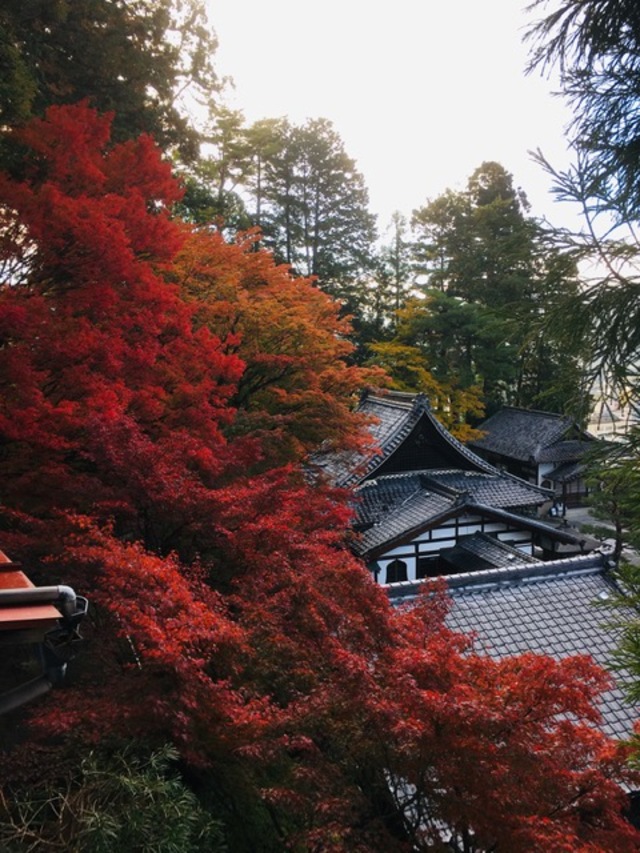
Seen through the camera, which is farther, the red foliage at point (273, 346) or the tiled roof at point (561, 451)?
the tiled roof at point (561, 451)

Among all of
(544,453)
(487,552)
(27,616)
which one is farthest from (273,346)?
(544,453)

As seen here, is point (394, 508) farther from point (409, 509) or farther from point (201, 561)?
point (201, 561)

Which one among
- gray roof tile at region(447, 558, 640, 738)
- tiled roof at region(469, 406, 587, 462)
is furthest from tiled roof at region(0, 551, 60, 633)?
tiled roof at region(469, 406, 587, 462)

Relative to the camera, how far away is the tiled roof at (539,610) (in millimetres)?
9836

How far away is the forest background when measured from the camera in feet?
16.8

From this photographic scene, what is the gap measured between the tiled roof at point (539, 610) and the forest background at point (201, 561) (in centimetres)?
143

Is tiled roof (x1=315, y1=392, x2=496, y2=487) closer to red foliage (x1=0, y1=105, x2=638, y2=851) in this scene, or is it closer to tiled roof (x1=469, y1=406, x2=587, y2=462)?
red foliage (x1=0, y1=105, x2=638, y2=851)

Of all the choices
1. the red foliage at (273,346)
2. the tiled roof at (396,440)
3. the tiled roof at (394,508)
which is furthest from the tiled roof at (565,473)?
the red foliage at (273,346)

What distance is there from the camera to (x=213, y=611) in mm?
6395

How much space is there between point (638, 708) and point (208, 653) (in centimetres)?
670

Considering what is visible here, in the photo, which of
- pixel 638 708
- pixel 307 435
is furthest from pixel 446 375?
pixel 638 708

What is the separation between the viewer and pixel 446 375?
102 feet

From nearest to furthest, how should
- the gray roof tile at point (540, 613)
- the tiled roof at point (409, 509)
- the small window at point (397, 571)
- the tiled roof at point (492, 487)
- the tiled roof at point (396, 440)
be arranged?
the gray roof tile at point (540, 613) < the tiled roof at point (409, 509) < the small window at point (397, 571) < the tiled roof at point (396, 440) < the tiled roof at point (492, 487)

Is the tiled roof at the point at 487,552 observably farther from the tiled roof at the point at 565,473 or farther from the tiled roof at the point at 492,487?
the tiled roof at the point at 565,473
